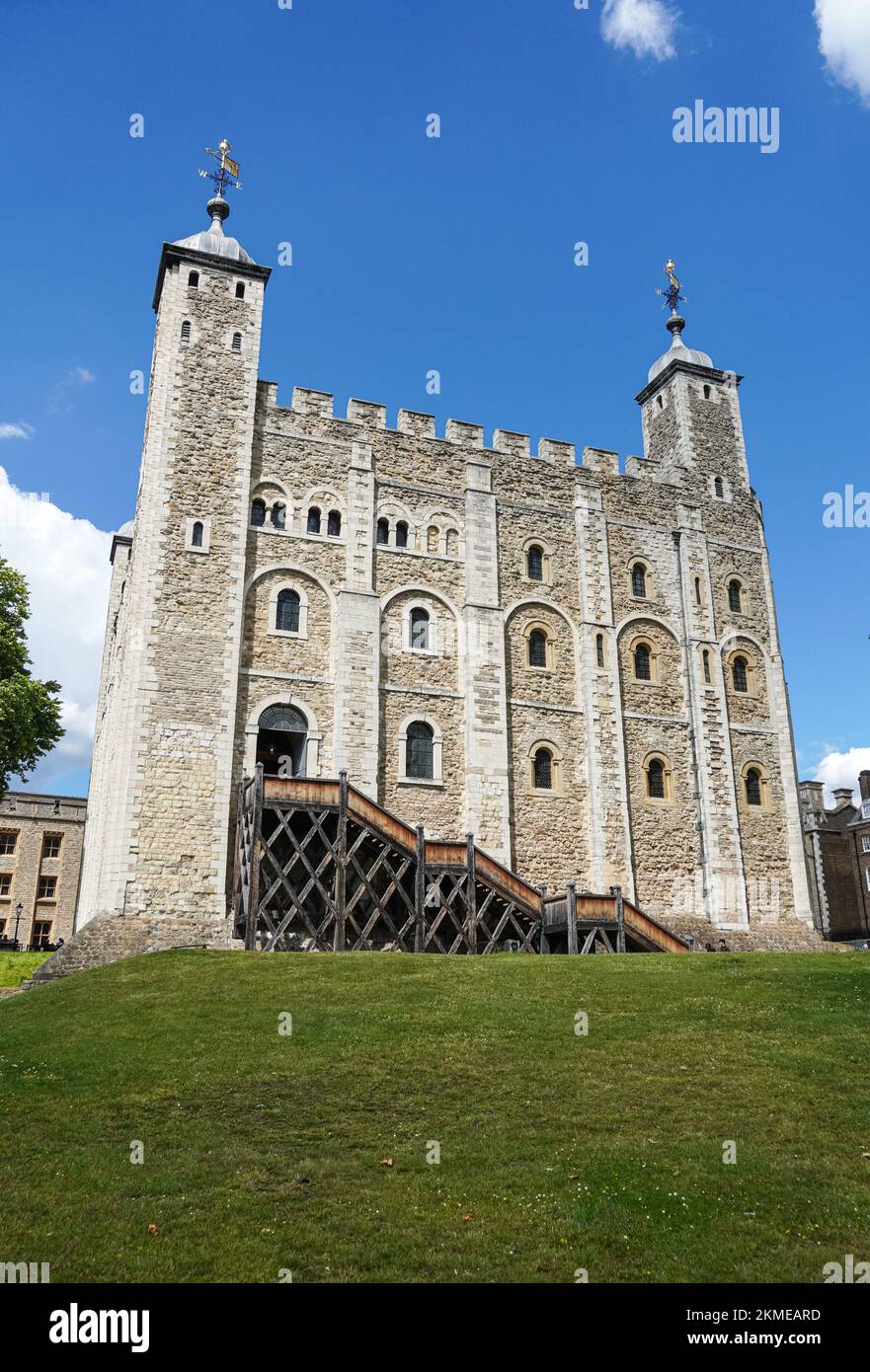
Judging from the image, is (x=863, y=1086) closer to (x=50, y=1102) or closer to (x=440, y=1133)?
(x=440, y=1133)

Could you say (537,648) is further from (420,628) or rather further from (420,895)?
(420,895)

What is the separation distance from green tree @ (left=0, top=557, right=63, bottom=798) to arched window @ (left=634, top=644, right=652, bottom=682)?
17377 mm

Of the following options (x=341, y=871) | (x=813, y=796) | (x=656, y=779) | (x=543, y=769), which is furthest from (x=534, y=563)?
(x=813, y=796)

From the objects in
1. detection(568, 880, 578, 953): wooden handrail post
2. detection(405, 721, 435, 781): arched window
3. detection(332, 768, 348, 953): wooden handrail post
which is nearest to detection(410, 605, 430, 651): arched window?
detection(405, 721, 435, 781): arched window

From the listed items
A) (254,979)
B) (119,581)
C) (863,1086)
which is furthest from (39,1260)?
(119,581)

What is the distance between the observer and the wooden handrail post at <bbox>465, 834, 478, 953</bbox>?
22.7m

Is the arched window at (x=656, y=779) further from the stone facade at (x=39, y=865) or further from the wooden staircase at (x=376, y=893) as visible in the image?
the stone facade at (x=39, y=865)

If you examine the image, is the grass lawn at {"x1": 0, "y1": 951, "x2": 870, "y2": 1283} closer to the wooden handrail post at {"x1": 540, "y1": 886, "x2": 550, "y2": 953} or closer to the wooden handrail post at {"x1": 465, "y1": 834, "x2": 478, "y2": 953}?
the wooden handrail post at {"x1": 465, "y1": 834, "x2": 478, "y2": 953}

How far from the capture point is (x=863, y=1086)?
10.6 m

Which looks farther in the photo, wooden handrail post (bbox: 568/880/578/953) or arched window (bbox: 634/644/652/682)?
A: arched window (bbox: 634/644/652/682)

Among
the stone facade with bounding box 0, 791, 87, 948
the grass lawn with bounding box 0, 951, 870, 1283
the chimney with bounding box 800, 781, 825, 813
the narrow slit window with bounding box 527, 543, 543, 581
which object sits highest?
the narrow slit window with bounding box 527, 543, 543, 581

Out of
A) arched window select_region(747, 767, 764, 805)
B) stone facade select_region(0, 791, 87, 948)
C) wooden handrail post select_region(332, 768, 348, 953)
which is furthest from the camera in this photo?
stone facade select_region(0, 791, 87, 948)

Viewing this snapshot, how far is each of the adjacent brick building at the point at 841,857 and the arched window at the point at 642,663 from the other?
23031 mm

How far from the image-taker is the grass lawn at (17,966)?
22.7 meters
